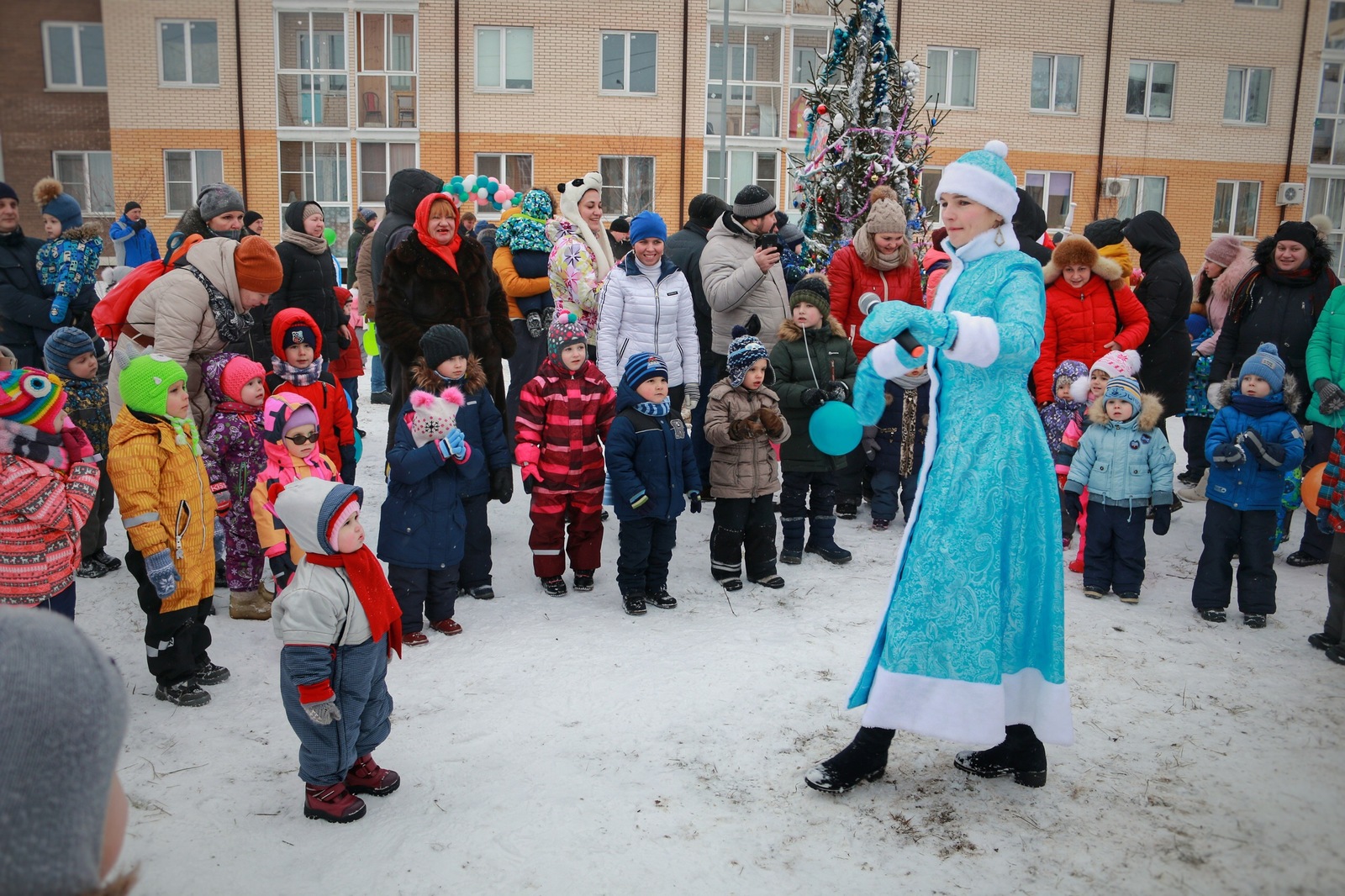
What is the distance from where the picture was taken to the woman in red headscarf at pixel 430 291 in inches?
231

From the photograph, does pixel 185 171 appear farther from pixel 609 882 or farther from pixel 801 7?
pixel 609 882

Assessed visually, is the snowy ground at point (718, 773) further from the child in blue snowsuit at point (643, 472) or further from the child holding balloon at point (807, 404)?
the child holding balloon at point (807, 404)

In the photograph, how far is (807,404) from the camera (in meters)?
6.14

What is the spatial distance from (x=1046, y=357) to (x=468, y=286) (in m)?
3.93

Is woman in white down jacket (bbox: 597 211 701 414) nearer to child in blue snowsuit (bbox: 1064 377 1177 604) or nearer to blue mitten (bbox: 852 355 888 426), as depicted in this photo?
child in blue snowsuit (bbox: 1064 377 1177 604)

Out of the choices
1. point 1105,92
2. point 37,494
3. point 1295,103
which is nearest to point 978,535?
point 37,494

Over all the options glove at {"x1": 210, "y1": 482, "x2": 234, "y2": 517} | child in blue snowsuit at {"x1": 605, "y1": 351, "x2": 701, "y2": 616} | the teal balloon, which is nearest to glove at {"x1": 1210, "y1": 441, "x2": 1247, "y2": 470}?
the teal balloon

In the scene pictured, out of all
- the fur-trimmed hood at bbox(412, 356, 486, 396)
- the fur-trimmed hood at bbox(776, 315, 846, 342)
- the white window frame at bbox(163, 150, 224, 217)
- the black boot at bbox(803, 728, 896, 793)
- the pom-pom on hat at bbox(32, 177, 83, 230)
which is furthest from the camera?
the white window frame at bbox(163, 150, 224, 217)

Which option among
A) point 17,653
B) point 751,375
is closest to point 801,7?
point 751,375

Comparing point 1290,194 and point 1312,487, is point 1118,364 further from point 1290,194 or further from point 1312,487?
point 1290,194

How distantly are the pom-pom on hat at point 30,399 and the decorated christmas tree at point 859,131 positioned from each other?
583 cm

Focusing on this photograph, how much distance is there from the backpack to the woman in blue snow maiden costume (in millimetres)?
4023

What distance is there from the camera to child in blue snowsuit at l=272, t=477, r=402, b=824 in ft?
10.6

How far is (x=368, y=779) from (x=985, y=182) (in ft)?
9.78
